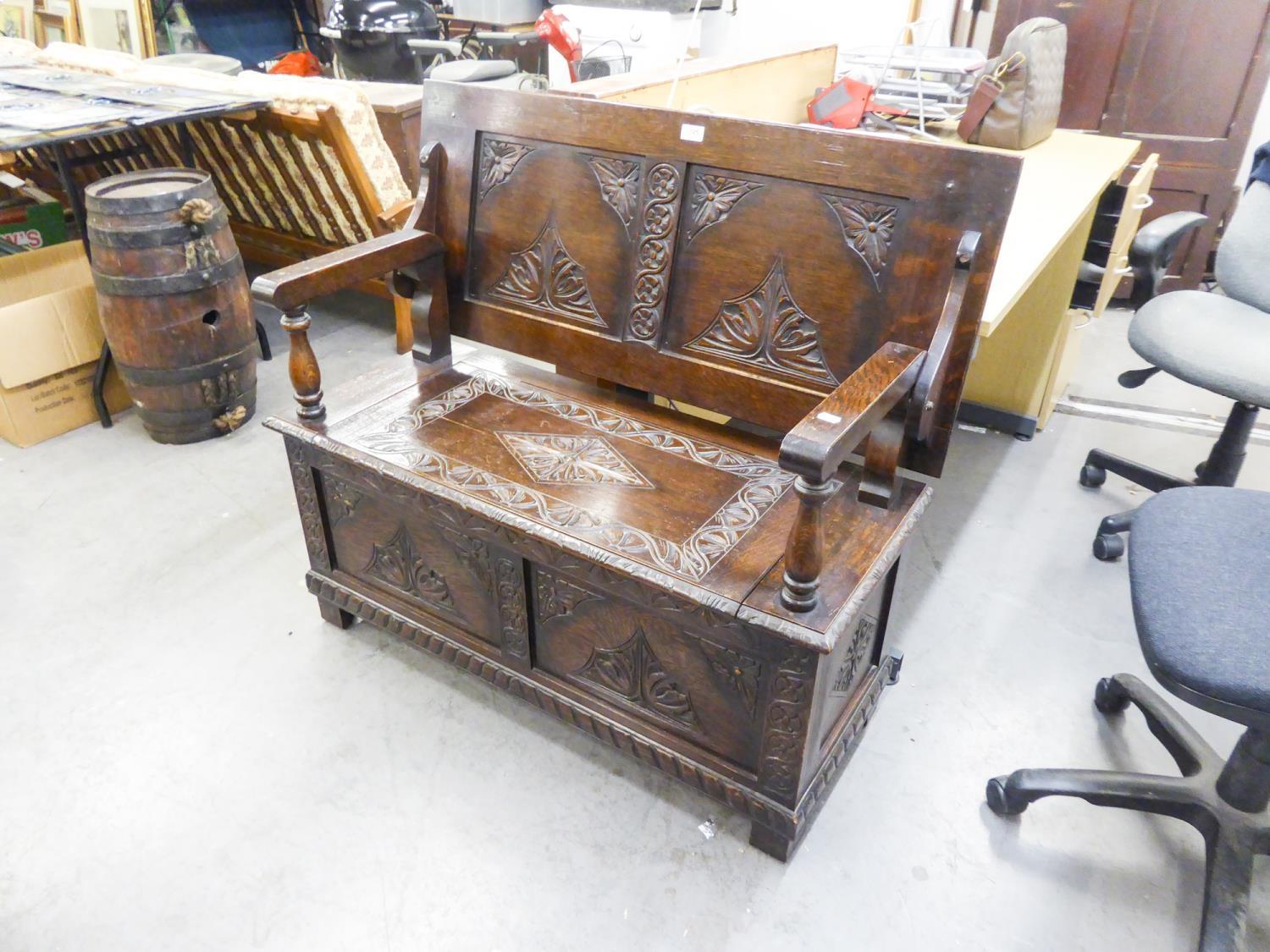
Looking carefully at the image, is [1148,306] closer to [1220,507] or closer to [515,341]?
[1220,507]

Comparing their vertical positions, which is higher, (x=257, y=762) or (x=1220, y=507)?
(x=1220, y=507)

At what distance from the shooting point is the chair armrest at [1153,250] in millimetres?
2238

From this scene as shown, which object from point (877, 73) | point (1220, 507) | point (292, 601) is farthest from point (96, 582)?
point (877, 73)

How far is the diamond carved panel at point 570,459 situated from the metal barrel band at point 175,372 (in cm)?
135

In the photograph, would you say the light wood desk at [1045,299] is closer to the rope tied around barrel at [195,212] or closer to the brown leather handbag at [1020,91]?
the brown leather handbag at [1020,91]

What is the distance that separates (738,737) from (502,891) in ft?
1.57

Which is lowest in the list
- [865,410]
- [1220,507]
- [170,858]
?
[170,858]

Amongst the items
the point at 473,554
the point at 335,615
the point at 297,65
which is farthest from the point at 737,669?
the point at 297,65

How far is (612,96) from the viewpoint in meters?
2.27

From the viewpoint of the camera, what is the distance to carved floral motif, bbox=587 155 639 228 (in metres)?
1.69

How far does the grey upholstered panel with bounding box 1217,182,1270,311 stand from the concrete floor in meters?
0.78

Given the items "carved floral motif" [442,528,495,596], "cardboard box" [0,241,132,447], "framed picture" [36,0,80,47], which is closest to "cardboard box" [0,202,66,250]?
"cardboard box" [0,241,132,447]

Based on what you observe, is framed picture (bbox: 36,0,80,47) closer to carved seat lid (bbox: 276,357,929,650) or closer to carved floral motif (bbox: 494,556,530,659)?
carved seat lid (bbox: 276,357,929,650)

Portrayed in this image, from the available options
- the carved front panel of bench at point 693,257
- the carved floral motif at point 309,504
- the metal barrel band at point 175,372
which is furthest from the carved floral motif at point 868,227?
the metal barrel band at point 175,372
